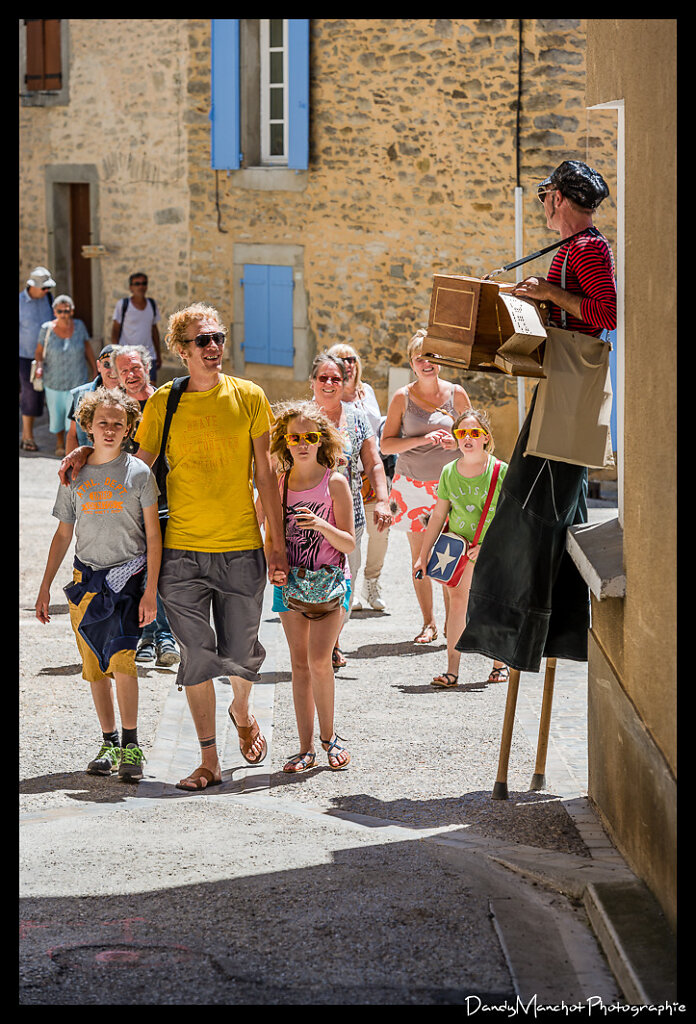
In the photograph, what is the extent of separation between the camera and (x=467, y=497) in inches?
278

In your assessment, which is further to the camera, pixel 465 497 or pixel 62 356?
pixel 62 356

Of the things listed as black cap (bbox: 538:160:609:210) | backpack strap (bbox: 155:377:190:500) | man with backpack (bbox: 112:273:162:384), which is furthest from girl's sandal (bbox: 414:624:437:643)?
man with backpack (bbox: 112:273:162:384)

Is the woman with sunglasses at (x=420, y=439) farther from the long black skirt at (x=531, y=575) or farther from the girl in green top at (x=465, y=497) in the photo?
the long black skirt at (x=531, y=575)

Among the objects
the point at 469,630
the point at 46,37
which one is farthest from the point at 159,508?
the point at 46,37

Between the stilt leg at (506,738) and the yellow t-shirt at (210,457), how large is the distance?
3.99 feet

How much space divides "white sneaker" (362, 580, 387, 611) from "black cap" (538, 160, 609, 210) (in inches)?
181

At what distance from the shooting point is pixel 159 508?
19.8ft

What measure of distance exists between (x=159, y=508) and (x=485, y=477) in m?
1.85

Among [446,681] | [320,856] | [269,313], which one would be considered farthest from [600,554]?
[269,313]

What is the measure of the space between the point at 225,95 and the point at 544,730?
12.9m

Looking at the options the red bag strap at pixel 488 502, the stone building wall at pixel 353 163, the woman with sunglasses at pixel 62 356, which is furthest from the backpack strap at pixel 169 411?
the woman with sunglasses at pixel 62 356

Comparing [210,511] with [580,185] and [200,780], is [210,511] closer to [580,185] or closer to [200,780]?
[200,780]

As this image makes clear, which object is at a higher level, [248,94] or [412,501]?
[248,94]
